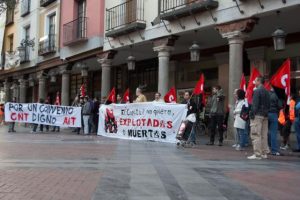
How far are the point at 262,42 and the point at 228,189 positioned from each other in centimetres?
1311

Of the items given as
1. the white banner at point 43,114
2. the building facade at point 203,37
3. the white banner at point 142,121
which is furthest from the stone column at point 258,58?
the white banner at point 43,114

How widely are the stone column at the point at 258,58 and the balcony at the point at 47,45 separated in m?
12.7

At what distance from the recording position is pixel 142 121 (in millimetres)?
17469

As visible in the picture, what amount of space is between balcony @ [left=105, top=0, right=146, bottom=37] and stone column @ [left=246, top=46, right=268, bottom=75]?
437cm

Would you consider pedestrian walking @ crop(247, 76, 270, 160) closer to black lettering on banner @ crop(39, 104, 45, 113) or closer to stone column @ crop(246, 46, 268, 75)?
stone column @ crop(246, 46, 268, 75)

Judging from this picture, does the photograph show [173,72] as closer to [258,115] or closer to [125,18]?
[125,18]

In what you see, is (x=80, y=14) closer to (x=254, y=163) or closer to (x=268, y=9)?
(x=268, y=9)

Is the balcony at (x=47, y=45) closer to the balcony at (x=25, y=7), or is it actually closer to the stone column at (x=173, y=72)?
the balcony at (x=25, y=7)

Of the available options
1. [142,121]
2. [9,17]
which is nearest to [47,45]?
[9,17]

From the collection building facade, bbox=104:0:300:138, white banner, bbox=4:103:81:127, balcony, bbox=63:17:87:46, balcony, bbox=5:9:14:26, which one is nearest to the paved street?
building facade, bbox=104:0:300:138

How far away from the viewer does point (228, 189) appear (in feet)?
24.4

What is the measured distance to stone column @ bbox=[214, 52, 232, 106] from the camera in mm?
21422

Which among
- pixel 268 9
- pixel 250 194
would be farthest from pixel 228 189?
pixel 268 9

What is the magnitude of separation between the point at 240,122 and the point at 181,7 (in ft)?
21.0
